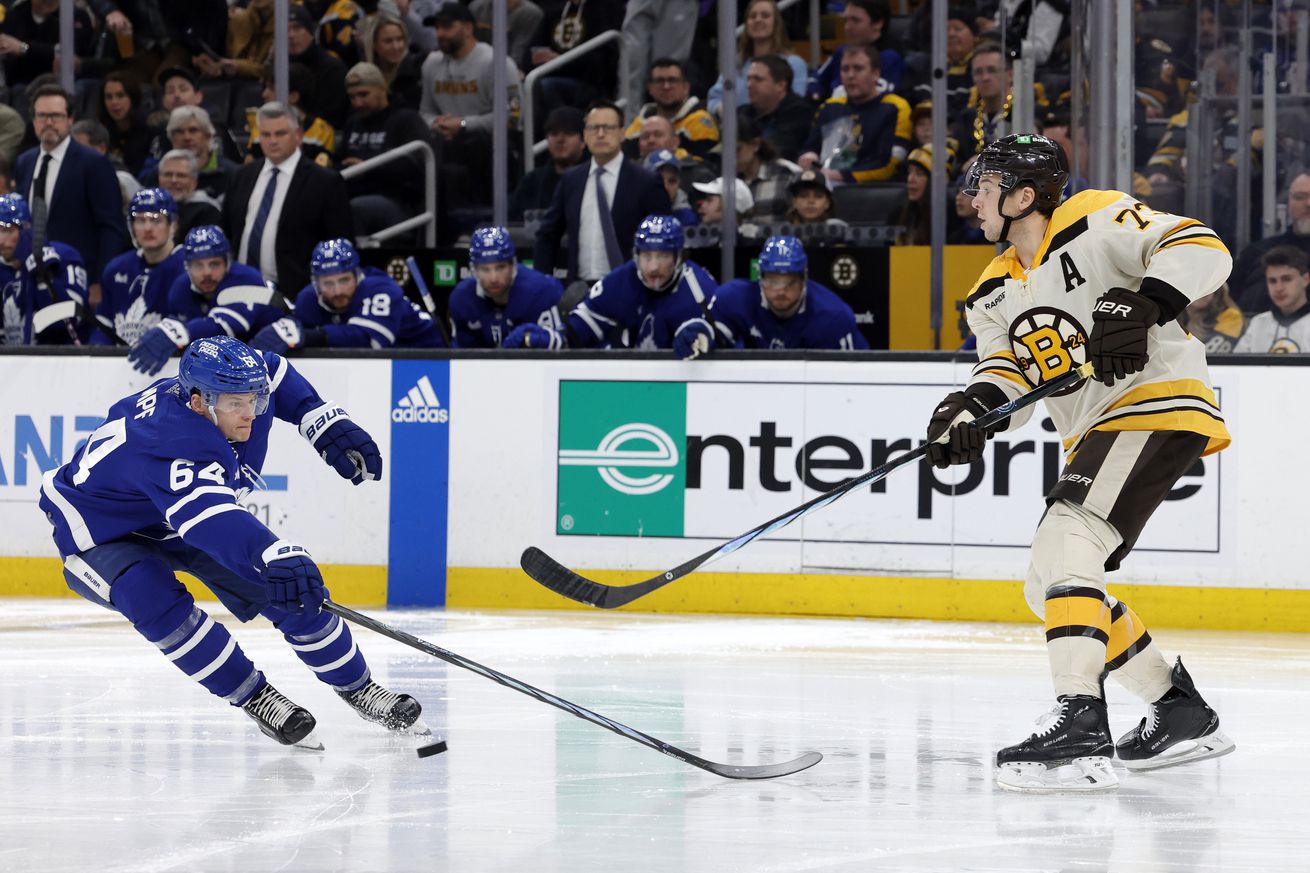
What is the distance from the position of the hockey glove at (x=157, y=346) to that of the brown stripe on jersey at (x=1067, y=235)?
400cm

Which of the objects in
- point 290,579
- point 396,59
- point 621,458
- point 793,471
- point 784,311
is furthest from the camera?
point 396,59

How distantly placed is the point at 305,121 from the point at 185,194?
1.08 m

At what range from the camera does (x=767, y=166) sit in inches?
296

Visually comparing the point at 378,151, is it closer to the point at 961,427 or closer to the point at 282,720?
the point at 282,720

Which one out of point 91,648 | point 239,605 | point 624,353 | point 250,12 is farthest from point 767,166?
point 239,605

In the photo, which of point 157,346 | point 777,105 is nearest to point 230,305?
point 157,346

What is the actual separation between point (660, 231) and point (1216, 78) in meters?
2.06

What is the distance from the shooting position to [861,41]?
8055 millimetres

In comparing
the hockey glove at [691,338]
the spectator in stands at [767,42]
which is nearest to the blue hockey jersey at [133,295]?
the hockey glove at [691,338]

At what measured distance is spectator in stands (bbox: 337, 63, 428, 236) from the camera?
806 centimetres

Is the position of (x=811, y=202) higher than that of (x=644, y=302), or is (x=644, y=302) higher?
(x=811, y=202)

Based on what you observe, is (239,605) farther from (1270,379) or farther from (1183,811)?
(1270,379)

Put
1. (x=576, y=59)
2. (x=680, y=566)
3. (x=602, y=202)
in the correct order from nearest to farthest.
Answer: (x=680, y=566) → (x=602, y=202) → (x=576, y=59)

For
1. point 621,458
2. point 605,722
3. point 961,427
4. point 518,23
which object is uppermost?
point 518,23
